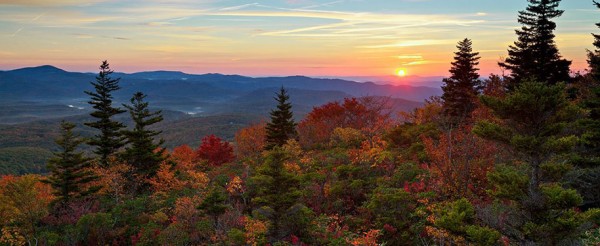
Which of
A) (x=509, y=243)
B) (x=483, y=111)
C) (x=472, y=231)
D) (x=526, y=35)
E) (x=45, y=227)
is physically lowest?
(x=45, y=227)

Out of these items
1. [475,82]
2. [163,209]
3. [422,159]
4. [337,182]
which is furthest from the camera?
[475,82]

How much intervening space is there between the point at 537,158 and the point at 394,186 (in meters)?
15.4

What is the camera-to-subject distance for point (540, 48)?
36938mm

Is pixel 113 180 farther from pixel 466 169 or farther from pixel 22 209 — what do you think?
pixel 466 169

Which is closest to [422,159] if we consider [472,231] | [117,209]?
[472,231]

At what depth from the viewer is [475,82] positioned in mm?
46781

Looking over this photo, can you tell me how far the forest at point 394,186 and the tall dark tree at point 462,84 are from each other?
16cm

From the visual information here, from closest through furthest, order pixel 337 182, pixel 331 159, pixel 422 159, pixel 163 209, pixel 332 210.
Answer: pixel 332 210 → pixel 337 182 → pixel 163 209 → pixel 422 159 → pixel 331 159

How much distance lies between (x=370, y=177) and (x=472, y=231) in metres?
18.4

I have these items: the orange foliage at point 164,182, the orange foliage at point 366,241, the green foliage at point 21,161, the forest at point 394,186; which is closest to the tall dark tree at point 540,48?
the forest at point 394,186

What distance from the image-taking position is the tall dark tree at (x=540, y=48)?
3622 cm

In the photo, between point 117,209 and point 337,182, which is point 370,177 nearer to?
point 337,182

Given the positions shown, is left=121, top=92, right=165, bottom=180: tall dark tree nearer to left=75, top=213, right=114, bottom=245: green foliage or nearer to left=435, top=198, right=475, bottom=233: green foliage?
left=75, top=213, right=114, bottom=245: green foliage

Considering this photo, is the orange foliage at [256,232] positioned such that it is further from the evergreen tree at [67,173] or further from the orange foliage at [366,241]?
the evergreen tree at [67,173]
